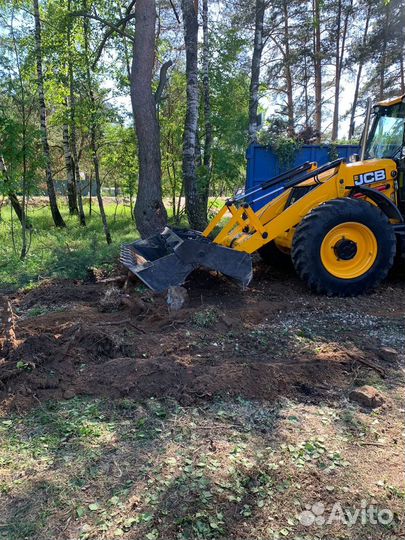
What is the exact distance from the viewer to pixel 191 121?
10469mm

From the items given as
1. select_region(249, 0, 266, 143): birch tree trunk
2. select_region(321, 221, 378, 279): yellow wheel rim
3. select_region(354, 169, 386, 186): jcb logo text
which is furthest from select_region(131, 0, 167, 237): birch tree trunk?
select_region(249, 0, 266, 143): birch tree trunk

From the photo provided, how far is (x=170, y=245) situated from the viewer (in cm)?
632

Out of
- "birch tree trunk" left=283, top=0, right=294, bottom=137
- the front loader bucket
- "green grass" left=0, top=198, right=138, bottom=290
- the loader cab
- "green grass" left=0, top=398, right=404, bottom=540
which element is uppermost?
"birch tree trunk" left=283, top=0, right=294, bottom=137

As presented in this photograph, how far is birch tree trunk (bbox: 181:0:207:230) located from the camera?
33.3ft

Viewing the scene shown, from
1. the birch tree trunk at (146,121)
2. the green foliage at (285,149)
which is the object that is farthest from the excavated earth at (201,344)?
the green foliage at (285,149)

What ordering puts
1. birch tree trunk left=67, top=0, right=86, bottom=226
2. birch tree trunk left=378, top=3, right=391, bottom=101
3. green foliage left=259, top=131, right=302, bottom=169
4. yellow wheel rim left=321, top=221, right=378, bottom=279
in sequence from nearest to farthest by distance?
yellow wheel rim left=321, top=221, right=378, bottom=279 < green foliage left=259, top=131, right=302, bottom=169 < birch tree trunk left=67, top=0, right=86, bottom=226 < birch tree trunk left=378, top=3, right=391, bottom=101

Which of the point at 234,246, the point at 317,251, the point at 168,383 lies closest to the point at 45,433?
the point at 168,383

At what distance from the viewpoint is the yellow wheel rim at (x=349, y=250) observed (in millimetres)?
5773

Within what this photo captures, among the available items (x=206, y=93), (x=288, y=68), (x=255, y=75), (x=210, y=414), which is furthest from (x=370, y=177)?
(x=288, y=68)

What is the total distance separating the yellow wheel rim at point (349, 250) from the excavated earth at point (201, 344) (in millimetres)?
395

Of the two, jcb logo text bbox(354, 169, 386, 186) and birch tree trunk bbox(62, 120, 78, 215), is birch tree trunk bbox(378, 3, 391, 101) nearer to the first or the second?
birch tree trunk bbox(62, 120, 78, 215)

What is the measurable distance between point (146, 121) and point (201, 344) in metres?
5.58

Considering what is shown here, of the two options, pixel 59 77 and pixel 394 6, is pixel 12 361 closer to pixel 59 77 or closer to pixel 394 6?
pixel 59 77

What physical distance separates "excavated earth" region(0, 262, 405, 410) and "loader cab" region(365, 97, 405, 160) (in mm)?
2035
